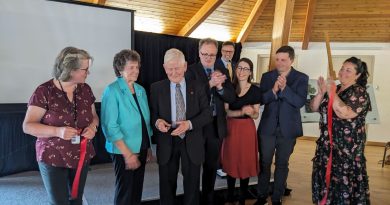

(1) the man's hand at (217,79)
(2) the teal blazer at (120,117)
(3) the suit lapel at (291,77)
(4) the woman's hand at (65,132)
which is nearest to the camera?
A: (4) the woman's hand at (65,132)

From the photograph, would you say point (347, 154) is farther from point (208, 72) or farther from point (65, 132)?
point (65, 132)

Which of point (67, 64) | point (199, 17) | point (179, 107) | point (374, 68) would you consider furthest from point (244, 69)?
point (374, 68)

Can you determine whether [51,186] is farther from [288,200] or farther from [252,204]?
[288,200]

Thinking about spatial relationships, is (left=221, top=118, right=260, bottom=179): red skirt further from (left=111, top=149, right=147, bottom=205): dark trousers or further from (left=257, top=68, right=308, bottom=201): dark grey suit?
(left=111, top=149, right=147, bottom=205): dark trousers

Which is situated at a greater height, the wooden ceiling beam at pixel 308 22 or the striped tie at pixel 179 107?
the wooden ceiling beam at pixel 308 22

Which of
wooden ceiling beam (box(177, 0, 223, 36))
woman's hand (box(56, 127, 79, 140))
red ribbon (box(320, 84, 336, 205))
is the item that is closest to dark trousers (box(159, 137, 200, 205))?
woman's hand (box(56, 127, 79, 140))

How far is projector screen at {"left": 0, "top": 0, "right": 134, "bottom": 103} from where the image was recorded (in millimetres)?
3242

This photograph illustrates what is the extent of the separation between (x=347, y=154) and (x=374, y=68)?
5059 millimetres

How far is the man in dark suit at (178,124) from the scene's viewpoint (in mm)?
2051

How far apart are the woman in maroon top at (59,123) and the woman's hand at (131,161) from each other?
11.6 inches

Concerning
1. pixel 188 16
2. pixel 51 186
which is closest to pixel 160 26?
pixel 188 16

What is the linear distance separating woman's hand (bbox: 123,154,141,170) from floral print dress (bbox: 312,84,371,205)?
1562mm

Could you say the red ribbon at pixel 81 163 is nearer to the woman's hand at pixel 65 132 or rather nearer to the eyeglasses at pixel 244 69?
the woman's hand at pixel 65 132

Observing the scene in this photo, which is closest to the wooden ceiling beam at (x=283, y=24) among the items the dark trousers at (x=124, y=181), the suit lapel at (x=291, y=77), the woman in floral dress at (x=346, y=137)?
the suit lapel at (x=291, y=77)
